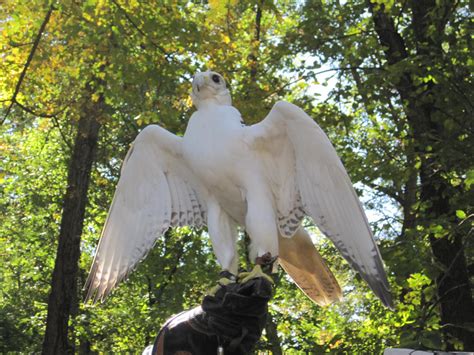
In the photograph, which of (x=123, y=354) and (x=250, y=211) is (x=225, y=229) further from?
(x=123, y=354)

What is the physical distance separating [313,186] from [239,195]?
0.37 metres

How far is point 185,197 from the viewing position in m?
4.04

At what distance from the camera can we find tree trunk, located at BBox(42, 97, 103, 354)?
9.80 metres

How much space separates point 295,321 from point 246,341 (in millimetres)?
9472

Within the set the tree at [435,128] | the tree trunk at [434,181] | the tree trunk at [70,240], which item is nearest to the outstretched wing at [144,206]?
the tree at [435,128]

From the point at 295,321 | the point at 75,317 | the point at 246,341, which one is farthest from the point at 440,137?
the point at 75,317

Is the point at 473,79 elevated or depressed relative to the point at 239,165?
elevated

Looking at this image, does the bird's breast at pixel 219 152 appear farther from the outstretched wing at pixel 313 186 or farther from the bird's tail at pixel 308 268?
the bird's tail at pixel 308 268

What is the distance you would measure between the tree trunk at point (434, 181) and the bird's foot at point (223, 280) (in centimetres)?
416

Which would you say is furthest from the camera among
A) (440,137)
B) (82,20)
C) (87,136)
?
(87,136)

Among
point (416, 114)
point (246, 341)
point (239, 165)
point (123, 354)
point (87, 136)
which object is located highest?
point (87, 136)

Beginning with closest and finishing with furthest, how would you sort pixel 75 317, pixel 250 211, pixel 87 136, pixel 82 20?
pixel 250 211 → pixel 82 20 → pixel 87 136 → pixel 75 317

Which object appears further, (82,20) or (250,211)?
(82,20)

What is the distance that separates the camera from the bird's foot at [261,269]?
326cm
